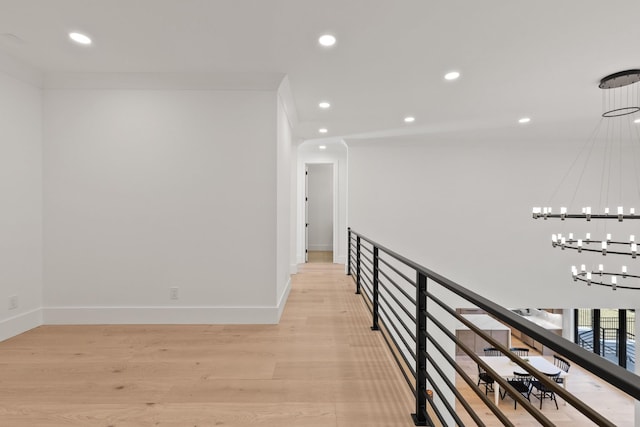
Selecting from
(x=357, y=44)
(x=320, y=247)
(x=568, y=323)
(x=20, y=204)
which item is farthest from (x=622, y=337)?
(x=20, y=204)

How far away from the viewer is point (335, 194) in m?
7.24

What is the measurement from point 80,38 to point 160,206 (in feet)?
5.04

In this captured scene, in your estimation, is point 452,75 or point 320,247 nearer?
point 452,75

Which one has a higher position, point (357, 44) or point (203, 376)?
point (357, 44)

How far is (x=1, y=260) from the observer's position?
279cm

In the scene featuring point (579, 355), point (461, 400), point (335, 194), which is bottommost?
point (461, 400)

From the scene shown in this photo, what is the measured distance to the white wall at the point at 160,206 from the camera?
3184mm

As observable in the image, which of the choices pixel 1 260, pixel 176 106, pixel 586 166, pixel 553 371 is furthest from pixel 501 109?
pixel 553 371

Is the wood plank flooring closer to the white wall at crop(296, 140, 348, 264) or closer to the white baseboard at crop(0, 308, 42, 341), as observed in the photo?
the white baseboard at crop(0, 308, 42, 341)

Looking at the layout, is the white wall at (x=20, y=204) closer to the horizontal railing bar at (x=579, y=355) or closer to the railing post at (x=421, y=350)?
the railing post at (x=421, y=350)

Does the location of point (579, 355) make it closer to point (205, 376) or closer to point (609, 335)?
point (205, 376)

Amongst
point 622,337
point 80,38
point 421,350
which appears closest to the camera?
point 421,350

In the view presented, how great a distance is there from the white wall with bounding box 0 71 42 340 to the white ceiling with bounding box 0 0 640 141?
42 cm

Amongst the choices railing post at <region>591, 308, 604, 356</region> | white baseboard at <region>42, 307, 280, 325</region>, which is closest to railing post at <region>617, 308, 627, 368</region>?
railing post at <region>591, 308, 604, 356</region>
